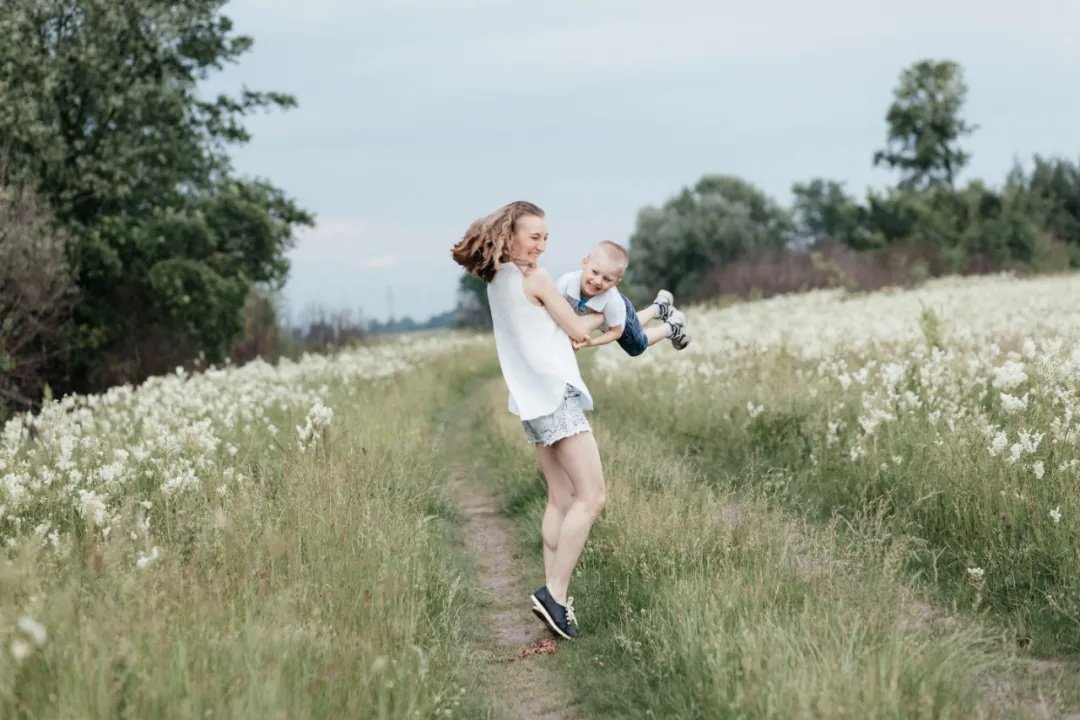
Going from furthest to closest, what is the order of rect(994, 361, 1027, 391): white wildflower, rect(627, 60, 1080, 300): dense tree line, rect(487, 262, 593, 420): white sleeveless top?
rect(627, 60, 1080, 300): dense tree line < rect(994, 361, 1027, 391): white wildflower < rect(487, 262, 593, 420): white sleeveless top

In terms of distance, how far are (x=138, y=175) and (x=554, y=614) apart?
22.6m

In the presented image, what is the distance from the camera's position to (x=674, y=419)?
1310 cm

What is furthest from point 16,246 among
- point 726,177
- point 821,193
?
point 821,193

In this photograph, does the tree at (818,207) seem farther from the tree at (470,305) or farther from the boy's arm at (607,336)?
the boy's arm at (607,336)

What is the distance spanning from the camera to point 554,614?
623 cm

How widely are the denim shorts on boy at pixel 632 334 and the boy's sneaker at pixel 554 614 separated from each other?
1524 mm

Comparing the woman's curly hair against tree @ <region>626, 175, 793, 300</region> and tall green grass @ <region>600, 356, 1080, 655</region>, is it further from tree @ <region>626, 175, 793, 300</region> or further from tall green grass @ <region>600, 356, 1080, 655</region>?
tree @ <region>626, 175, 793, 300</region>

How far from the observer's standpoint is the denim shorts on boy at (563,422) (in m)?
5.95

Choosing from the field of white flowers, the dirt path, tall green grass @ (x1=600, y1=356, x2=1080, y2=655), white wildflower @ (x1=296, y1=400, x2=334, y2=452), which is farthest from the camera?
white wildflower @ (x1=296, y1=400, x2=334, y2=452)

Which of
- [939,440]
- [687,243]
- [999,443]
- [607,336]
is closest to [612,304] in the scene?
[607,336]

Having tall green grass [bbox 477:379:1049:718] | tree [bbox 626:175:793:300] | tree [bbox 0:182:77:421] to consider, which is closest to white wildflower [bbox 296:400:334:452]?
tall green grass [bbox 477:379:1049:718]

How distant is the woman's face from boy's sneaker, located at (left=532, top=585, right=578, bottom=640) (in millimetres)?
1975

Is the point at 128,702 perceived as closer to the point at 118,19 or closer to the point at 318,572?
the point at 318,572

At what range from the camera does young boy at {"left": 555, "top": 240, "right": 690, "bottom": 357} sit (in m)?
5.86
